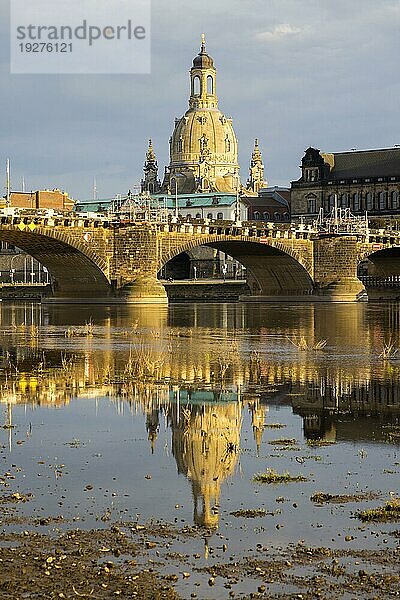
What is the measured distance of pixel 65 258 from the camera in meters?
88.1

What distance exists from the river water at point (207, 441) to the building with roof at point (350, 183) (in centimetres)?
15022

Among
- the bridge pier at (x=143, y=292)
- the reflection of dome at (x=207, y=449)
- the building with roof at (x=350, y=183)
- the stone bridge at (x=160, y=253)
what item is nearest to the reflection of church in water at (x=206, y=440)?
the reflection of dome at (x=207, y=449)

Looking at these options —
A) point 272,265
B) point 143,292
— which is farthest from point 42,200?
point 143,292

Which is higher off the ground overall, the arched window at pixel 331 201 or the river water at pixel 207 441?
the arched window at pixel 331 201

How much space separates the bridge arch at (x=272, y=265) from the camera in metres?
102

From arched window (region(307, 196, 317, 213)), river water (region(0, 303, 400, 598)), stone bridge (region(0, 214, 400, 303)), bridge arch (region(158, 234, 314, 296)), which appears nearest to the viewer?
river water (region(0, 303, 400, 598))

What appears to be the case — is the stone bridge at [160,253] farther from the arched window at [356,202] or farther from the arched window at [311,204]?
the arched window at [311,204]

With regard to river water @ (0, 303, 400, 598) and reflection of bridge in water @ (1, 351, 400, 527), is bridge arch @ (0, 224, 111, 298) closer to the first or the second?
river water @ (0, 303, 400, 598)

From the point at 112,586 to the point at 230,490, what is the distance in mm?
3414

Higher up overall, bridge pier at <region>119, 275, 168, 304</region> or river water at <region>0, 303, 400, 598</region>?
bridge pier at <region>119, 275, 168, 304</region>

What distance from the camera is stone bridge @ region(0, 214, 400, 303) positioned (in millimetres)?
83500

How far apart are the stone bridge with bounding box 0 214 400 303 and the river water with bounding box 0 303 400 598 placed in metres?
54.9

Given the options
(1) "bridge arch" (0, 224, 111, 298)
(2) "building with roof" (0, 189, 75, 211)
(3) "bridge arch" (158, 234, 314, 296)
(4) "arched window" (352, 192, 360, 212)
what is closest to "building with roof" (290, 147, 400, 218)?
(4) "arched window" (352, 192, 360, 212)

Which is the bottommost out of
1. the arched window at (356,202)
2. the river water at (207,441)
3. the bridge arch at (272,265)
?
the river water at (207,441)
